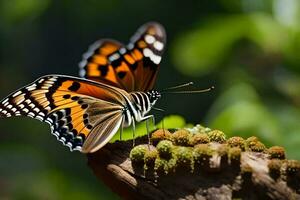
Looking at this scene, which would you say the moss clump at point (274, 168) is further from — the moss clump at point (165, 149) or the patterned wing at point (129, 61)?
the patterned wing at point (129, 61)

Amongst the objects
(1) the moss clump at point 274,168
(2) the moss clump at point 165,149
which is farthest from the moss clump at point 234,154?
(2) the moss clump at point 165,149

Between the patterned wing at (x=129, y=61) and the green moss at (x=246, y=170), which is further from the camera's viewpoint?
the patterned wing at (x=129, y=61)

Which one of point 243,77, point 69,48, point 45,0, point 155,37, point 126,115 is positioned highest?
point 69,48

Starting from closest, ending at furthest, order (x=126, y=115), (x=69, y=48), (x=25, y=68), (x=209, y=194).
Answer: (x=209, y=194) < (x=126, y=115) < (x=25, y=68) < (x=69, y=48)

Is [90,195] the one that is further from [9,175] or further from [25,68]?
[25,68]

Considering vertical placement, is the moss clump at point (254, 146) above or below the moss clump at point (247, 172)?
above

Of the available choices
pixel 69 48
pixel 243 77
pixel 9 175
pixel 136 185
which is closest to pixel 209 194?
pixel 136 185
